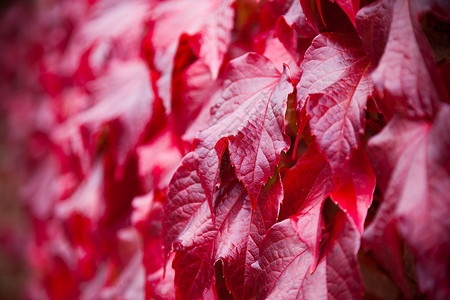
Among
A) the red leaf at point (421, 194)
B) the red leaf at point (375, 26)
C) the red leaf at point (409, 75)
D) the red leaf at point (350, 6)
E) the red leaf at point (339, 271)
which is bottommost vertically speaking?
the red leaf at point (339, 271)

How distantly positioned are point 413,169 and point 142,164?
1.94ft

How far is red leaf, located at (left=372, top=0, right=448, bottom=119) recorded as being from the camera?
0.37 m

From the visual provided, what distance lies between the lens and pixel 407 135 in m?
0.38

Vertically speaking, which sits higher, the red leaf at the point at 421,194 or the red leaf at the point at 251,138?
the red leaf at the point at 251,138

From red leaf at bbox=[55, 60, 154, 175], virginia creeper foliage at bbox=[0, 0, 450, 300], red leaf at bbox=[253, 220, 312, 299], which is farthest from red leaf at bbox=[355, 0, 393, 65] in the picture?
red leaf at bbox=[55, 60, 154, 175]

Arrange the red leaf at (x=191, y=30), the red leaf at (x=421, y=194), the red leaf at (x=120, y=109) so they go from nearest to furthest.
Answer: the red leaf at (x=421, y=194) < the red leaf at (x=191, y=30) < the red leaf at (x=120, y=109)

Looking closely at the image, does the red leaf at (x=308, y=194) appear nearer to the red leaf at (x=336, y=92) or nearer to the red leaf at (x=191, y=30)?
the red leaf at (x=336, y=92)

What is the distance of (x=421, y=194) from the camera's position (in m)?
0.34

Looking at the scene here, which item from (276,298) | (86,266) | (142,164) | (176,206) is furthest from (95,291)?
(276,298)

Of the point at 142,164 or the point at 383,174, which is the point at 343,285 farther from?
the point at 142,164

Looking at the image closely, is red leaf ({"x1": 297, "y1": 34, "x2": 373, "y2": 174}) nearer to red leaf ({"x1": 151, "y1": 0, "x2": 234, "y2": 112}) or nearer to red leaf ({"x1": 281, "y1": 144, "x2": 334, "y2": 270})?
red leaf ({"x1": 281, "y1": 144, "x2": 334, "y2": 270})

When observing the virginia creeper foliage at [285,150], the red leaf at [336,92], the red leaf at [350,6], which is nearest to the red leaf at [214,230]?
the virginia creeper foliage at [285,150]

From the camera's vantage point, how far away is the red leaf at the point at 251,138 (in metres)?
0.46

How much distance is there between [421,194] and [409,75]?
0.12 m
